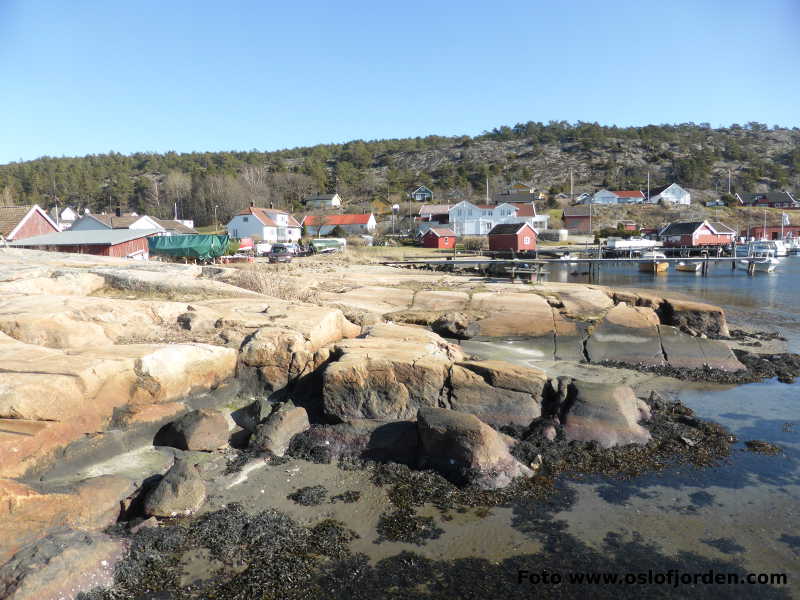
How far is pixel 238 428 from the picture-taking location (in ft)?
32.3

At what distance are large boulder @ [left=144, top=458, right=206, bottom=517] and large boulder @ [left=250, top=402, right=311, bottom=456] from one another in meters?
1.50

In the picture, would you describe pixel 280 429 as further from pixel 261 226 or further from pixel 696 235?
pixel 696 235

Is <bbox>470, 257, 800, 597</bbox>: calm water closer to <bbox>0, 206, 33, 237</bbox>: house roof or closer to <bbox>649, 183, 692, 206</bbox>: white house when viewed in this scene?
<bbox>0, 206, 33, 237</bbox>: house roof

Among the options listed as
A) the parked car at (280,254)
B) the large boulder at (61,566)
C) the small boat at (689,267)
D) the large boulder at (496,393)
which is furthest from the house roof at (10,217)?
the small boat at (689,267)

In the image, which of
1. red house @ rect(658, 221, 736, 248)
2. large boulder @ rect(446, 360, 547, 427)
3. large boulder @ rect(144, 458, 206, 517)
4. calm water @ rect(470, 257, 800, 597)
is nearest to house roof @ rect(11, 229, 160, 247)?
large boulder @ rect(144, 458, 206, 517)

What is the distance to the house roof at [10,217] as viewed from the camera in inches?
1289

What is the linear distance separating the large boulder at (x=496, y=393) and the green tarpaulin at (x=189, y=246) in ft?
101

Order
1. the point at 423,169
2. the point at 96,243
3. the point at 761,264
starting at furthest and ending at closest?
the point at 423,169
the point at 761,264
the point at 96,243

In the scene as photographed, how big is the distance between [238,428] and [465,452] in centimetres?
426

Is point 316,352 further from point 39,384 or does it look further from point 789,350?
point 789,350

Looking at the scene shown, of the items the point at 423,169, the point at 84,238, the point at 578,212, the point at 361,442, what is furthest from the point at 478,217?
the point at 361,442

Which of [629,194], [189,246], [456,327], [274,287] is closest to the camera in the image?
[456,327]

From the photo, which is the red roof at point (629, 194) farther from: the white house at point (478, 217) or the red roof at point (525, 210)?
the white house at point (478, 217)

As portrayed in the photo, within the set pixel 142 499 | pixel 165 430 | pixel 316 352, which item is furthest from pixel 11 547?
pixel 316 352
